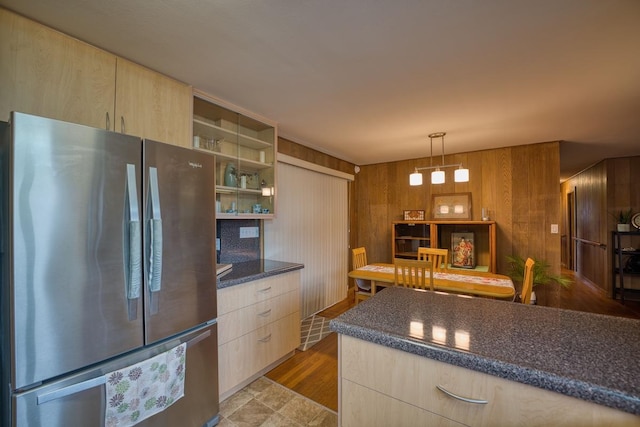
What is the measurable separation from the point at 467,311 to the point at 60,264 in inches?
69.6

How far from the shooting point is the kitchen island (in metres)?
1.94

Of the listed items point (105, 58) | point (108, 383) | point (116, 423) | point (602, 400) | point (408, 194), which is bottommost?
point (116, 423)

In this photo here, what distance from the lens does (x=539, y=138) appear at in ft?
11.1

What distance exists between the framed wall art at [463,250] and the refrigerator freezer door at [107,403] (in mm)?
3474

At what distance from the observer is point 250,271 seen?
7.48 feet

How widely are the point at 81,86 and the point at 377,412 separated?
215 centimetres

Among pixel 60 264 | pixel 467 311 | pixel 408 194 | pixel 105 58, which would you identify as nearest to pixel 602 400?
pixel 467 311

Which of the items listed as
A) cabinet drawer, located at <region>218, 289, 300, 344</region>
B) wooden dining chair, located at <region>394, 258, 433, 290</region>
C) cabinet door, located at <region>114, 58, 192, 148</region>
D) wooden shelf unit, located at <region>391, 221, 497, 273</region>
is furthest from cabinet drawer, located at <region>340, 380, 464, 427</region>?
wooden shelf unit, located at <region>391, 221, 497, 273</region>

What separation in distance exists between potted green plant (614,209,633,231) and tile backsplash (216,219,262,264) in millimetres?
5902

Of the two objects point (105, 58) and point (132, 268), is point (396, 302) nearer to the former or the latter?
point (132, 268)

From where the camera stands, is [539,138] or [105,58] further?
[539,138]

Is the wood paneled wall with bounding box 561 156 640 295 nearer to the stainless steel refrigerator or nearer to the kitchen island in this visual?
the kitchen island

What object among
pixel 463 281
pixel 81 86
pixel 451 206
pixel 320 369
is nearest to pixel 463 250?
pixel 451 206

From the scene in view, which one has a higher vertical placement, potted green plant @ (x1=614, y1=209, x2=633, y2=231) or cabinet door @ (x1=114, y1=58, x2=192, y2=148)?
cabinet door @ (x1=114, y1=58, x2=192, y2=148)
